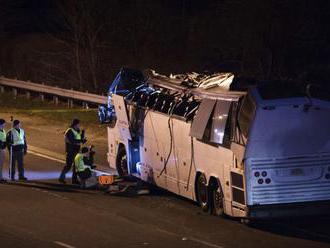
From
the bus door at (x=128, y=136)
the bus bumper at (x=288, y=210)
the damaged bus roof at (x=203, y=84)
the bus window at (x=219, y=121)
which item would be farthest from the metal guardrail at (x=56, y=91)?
the bus bumper at (x=288, y=210)

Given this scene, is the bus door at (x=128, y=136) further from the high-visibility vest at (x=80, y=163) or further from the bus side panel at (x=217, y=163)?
the bus side panel at (x=217, y=163)

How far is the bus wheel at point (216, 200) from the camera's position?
1478 centimetres

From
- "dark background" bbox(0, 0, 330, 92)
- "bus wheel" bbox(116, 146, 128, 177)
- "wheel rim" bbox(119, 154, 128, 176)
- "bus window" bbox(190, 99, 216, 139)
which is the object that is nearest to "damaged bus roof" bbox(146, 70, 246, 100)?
"bus window" bbox(190, 99, 216, 139)

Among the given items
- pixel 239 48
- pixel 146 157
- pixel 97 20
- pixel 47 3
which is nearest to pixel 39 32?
pixel 47 3

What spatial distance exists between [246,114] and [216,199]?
1.91m

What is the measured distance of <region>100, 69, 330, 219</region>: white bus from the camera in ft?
44.9

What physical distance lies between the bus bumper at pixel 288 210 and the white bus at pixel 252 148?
0.6 inches

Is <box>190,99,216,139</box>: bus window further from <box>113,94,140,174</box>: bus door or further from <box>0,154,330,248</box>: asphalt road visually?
<box>113,94,140,174</box>: bus door

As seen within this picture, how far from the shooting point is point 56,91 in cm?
3338

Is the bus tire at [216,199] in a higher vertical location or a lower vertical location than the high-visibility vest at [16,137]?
lower

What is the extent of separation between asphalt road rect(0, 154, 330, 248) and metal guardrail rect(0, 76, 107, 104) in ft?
41.0

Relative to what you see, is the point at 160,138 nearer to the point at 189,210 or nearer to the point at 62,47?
the point at 189,210

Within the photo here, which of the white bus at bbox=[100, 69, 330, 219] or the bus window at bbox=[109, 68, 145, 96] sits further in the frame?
the bus window at bbox=[109, 68, 145, 96]

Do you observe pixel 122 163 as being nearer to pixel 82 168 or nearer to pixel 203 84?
pixel 82 168
